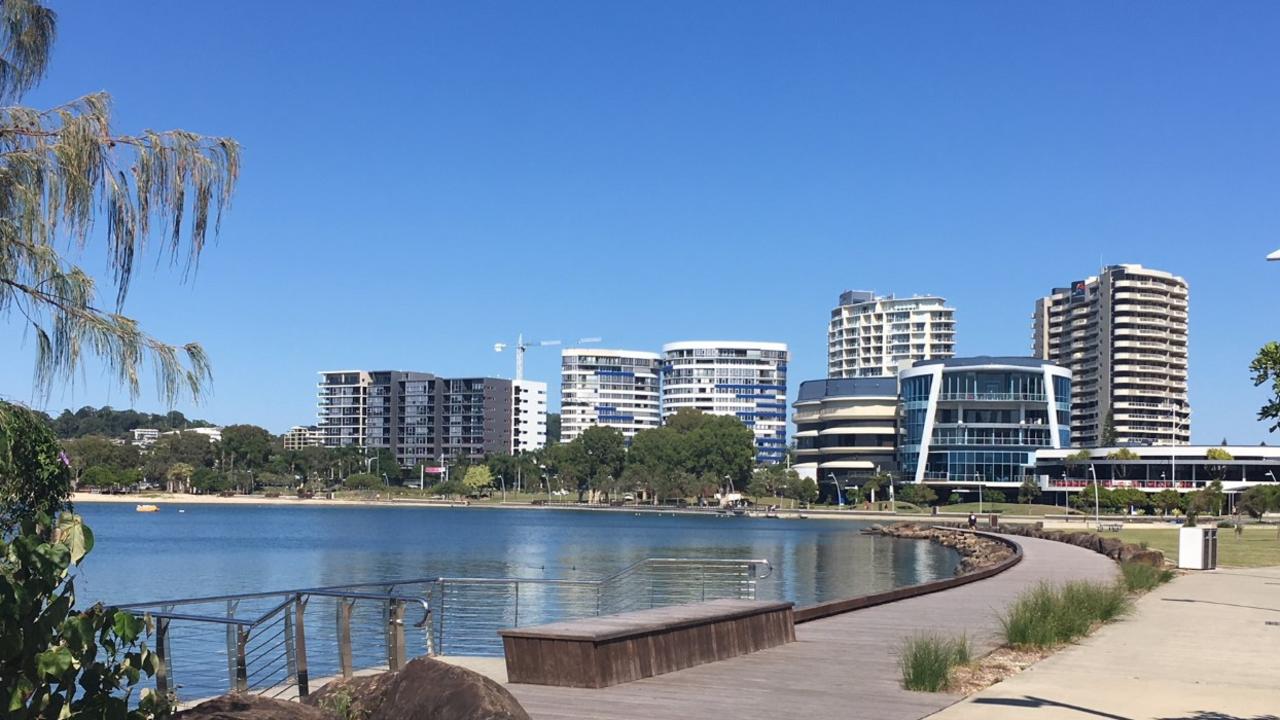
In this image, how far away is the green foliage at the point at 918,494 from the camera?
166625mm

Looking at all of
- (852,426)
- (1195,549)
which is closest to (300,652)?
(1195,549)

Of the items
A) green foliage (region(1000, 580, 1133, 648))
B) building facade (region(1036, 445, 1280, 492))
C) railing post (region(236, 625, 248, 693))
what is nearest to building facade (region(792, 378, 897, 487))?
building facade (region(1036, 445, 1280, 492))

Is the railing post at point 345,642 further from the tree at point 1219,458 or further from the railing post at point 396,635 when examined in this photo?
the tree at point 1219,458

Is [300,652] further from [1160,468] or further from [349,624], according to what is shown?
Result: [1160,468]

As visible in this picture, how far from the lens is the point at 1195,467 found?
15850 centimetres

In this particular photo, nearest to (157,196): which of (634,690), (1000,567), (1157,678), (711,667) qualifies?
(634,690)

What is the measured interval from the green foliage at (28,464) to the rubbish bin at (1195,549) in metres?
32.3

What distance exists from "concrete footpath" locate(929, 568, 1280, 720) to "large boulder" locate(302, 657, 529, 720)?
5.16 meters

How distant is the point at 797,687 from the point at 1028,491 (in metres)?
156

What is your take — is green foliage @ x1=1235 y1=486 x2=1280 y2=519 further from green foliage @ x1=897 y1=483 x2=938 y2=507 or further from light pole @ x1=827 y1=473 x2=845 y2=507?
light pole @ x1=827 y1=473 x2=845 y2=507

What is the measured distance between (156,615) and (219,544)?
284 feet

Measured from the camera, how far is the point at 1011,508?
155000 millimetres

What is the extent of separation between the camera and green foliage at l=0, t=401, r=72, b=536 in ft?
23.4

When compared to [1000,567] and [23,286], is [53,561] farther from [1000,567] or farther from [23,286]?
[1000,567]
